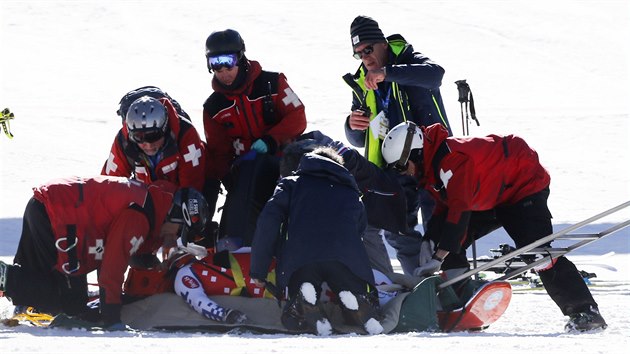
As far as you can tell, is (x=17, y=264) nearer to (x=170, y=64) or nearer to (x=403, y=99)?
(x=403, y=99)

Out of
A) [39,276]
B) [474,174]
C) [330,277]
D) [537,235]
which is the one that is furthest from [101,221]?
[537,235]

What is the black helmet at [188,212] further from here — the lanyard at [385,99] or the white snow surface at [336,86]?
the lanyard at [385,99]

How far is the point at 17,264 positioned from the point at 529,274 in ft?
15.0

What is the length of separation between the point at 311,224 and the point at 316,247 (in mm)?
124

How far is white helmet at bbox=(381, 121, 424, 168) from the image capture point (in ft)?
21.8

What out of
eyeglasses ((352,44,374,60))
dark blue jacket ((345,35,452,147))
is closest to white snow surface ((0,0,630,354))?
dark blue jacket ((345,35,452,147))

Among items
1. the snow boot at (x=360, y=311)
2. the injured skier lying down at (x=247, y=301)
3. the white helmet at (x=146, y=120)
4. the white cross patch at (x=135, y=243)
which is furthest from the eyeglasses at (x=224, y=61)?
the snow boot at (x=360, y=311)

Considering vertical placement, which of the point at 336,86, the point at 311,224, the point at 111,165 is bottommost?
the point at 311,224

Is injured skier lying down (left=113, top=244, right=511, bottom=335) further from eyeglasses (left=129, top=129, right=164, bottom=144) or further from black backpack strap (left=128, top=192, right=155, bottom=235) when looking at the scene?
eyeglasses (left=129, top=129, right=164, bottom=144)

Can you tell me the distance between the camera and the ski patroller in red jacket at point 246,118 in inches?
297

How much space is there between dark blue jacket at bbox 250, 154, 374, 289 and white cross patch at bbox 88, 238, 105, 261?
900mm

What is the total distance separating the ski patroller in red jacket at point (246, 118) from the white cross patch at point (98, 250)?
123 centimetres

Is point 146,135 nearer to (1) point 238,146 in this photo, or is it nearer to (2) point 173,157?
(2) point 173,157

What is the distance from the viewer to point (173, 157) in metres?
7.01
